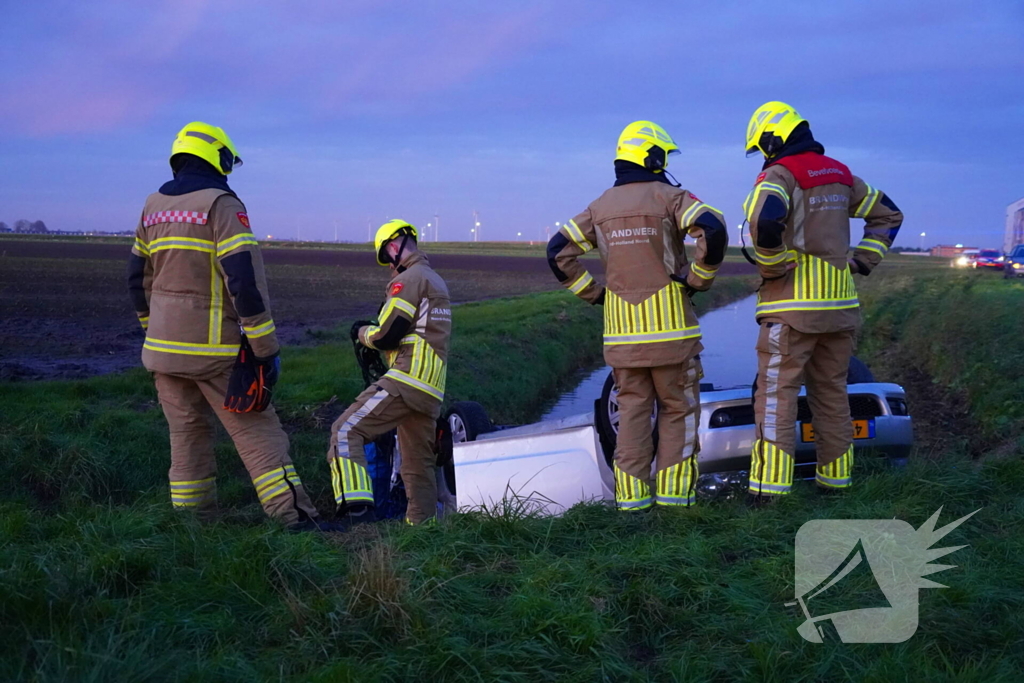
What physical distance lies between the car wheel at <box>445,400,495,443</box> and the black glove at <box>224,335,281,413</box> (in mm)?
1720

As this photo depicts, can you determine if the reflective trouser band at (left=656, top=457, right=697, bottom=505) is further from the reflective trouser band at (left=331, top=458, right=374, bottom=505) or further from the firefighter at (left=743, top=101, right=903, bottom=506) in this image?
the reflective trouser band at (left=331, top=458, right=374, bottom=505)

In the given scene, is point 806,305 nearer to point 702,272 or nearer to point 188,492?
point 702,272

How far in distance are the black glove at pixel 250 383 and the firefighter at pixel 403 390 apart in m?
0.44

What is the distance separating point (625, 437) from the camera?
468 cm

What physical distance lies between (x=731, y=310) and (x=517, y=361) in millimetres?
17354

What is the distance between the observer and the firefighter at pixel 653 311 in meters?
4.53

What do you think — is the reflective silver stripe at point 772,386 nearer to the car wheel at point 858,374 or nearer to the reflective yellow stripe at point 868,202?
the reflective yellow stripe at point 868,202

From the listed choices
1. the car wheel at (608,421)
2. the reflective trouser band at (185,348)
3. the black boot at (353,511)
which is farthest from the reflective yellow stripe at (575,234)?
the reflective trouser band at (185,348)

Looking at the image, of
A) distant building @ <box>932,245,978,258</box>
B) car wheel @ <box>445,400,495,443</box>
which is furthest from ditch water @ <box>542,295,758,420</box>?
distant building @ <box>932,245,978,258</box>

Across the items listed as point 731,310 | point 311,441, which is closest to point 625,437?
point 311,441

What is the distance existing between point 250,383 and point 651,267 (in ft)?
7.04

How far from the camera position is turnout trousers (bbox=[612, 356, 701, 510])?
457cm

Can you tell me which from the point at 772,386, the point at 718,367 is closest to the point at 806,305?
the point at 772,386

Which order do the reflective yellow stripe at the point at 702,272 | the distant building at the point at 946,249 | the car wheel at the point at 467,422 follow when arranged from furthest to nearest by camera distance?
the distant building at the point at 946,249 < the car wheel at the point at 467,422 < the reflective yellow stripe at the point at 702,272
